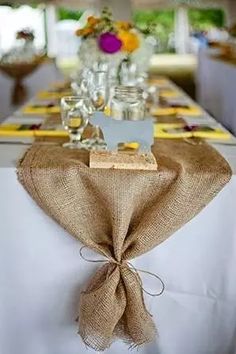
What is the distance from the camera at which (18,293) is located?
4.55ft

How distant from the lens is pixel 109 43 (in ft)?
7.58

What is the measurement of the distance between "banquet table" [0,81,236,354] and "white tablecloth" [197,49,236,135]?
64.5 inches

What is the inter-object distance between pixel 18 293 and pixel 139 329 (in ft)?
0.97

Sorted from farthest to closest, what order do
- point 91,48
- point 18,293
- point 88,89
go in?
1. point 91,48
2. point 88,89
3. point 18,293

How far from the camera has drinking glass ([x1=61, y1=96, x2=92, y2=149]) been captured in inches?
63.3

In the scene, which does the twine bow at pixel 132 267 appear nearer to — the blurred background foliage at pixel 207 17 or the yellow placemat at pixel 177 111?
the yellow placemat at pixel 177 111

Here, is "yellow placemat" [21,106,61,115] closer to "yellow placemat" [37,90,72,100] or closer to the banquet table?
"yellow placemat" [37,90,72,100]

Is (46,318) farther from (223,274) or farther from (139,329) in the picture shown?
(223,274)

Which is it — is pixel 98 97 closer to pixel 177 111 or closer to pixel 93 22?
pixel 177 111

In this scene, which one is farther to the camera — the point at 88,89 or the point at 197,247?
the point at 88,89

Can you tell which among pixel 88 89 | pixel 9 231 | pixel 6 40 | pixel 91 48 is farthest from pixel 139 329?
pixel 6 40

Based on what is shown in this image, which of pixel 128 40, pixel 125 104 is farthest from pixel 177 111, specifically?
pixel 125 104

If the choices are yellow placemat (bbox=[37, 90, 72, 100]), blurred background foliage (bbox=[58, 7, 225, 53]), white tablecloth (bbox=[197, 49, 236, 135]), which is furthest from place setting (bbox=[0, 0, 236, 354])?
blurred background foliage (bbox=[58, 7, 225, 53])

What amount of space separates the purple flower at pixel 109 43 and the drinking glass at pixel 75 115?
0.74 meters
